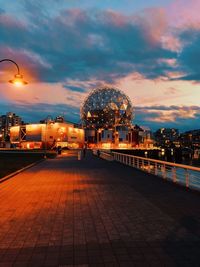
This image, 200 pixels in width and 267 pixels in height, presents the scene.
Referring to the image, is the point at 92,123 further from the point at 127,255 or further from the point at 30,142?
the point at 127,255

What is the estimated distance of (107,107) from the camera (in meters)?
149

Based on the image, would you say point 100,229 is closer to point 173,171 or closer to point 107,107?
point 173,171

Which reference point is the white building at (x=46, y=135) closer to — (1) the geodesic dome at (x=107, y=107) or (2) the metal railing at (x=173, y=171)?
(1) the geodesic dome at (x=107, y=107)

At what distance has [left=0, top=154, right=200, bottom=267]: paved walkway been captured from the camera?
20.2 ft

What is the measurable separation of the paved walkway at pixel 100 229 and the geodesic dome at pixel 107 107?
135 meters

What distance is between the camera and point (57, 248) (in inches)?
267

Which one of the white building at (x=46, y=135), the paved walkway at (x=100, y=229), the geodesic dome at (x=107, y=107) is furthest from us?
the geodesic dome at (x=107, y=107)

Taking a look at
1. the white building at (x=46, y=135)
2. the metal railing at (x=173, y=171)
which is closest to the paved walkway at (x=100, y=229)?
the metal railing at (x=173, y=171)

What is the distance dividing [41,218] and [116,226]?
237 centimetres

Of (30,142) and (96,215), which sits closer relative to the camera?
(96,215)

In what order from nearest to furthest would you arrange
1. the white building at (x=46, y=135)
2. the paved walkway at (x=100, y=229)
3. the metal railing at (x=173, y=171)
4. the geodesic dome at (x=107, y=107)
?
the paved walkway at (x=100, y=229) → the metal railing at (x=173, y=171) → the white building at (x=46, y=135) → the geodesic dome at (x=107, y=107)

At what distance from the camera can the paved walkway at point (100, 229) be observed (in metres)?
6.17

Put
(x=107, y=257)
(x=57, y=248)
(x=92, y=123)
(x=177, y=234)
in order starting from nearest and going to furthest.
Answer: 1. (x=107, y=257)
2. (x=57, y=248)
3. (x=177, y=234)
4. (x=92, y=123)

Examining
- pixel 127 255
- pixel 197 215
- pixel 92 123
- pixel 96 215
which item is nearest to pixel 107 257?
pixel 127 255
